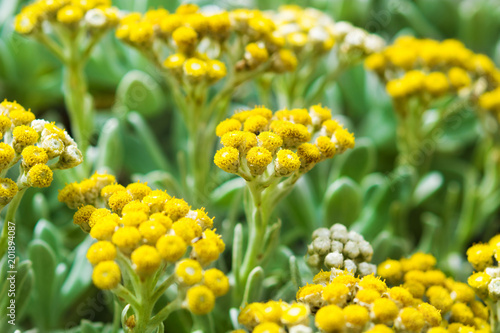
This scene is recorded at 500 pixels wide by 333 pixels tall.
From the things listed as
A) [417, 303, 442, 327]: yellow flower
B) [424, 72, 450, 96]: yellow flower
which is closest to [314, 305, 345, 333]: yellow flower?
[417, 303, 442, 327]: yellow flower

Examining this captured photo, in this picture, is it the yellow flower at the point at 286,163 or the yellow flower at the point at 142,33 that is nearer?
the yellow flower at the point at 286,163

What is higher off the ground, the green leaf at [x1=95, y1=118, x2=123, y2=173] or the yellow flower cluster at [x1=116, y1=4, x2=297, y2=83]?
the yellow flower cluster at [x1=116, y1=4, x2=297, y2=83]

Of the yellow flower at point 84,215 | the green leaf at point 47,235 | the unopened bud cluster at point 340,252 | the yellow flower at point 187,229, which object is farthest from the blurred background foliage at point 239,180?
the yellow flower at point 187,229

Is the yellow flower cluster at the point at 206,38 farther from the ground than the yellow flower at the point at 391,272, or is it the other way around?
the yellow flower cluster at the point at 206,38

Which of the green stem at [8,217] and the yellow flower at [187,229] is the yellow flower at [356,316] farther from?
the green stem at [8,217]

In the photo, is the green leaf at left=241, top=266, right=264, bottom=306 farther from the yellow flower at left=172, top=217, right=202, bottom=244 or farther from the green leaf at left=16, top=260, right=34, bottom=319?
the green leaf at left=16, top=260, right=34, bottom=319

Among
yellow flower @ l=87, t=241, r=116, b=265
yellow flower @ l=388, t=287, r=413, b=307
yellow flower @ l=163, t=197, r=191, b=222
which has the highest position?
yellow flower @ l=163, t=197, r=191, b=222

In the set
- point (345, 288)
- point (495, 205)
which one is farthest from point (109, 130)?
point (495, 205)
